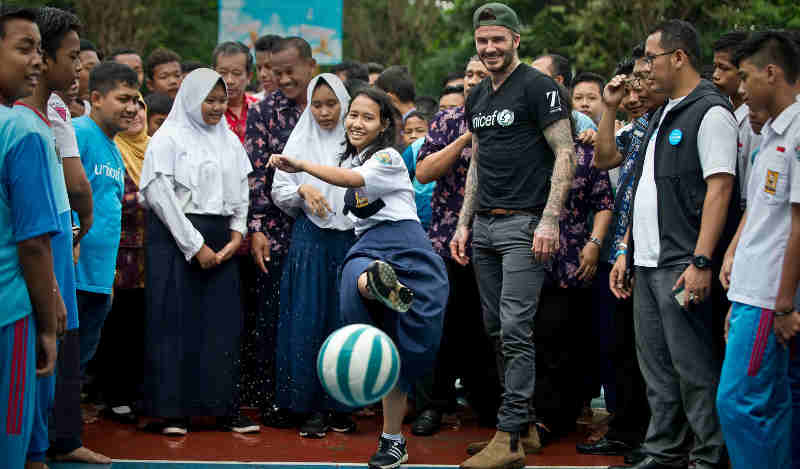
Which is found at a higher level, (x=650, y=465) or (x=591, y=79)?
(x=591, y=79)

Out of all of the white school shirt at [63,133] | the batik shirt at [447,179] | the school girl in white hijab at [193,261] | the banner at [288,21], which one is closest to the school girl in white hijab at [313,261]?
the school girl in white hijab at [193,261]

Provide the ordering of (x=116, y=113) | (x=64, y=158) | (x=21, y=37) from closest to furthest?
(x=21, y=37), (x=64, y=158), (x=116, y=113)

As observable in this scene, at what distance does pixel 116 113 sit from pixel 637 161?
129 inches

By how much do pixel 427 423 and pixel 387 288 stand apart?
5.58 feet

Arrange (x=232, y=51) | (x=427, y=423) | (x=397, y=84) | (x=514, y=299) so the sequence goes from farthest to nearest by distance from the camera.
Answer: (x=397, y=84) → (x=232, y=51) → (x=427, y=423) → (x=514, y=299)

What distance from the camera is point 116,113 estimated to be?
239 inches

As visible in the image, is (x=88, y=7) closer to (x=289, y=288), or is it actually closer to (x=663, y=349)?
(x=289, y=288)

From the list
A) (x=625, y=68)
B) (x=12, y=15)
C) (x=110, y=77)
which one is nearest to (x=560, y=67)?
(x=625, y=68)

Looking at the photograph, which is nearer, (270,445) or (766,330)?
(766,330)

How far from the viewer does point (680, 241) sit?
5047mm

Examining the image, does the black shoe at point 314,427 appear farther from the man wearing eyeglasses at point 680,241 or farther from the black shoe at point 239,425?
the man wearing eyeglasses at point 680,241

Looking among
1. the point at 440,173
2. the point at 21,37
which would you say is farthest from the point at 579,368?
the point at 21,37

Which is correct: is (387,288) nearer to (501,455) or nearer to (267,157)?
(501,455)

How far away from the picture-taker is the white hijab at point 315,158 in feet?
21.4
